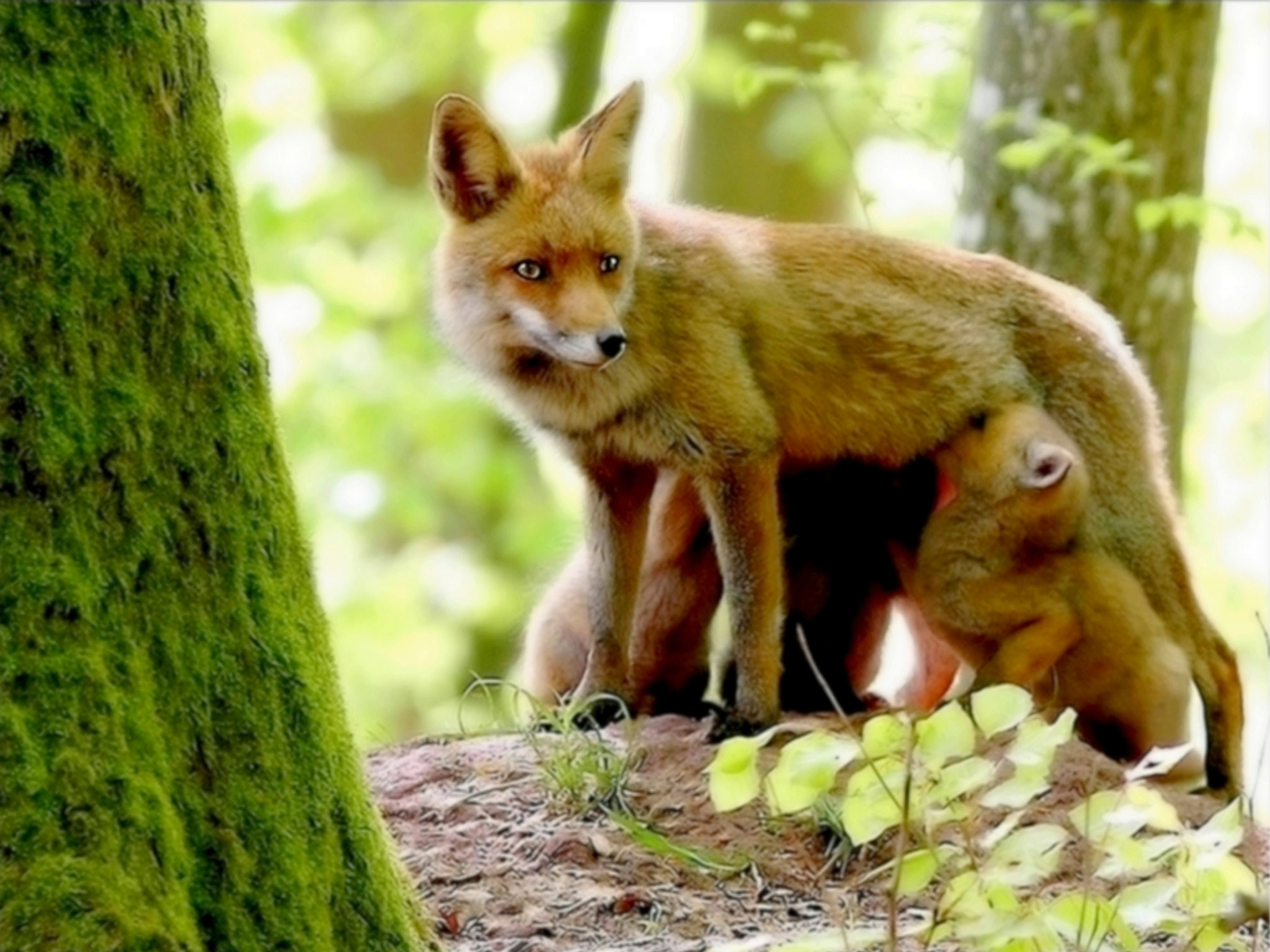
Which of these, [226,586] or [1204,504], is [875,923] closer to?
[226,586]

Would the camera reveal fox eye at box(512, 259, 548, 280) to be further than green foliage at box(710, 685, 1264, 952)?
Yes

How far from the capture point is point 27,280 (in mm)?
3477

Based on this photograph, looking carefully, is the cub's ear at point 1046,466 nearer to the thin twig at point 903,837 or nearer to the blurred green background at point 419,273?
the thin twig at point 903,837

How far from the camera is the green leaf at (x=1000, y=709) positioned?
11.6 ft

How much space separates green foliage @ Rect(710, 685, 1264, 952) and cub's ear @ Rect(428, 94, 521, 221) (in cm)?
348

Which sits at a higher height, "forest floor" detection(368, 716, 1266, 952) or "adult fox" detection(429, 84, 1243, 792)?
"adult fox" detection(429, 84, 1243, 792)

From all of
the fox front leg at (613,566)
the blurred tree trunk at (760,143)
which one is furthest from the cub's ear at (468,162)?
the blurred tree trunk at (760,143)

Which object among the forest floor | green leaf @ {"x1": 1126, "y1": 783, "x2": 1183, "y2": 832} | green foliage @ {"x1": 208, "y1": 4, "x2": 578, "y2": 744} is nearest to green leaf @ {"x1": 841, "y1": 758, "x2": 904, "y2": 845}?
green leaf @ {"x1": 1126, "y1": 783, "x2": 1183, "y2": 832}

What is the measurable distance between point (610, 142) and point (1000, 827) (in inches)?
150

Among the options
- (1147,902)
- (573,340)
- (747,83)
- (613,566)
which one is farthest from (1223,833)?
(747,83)

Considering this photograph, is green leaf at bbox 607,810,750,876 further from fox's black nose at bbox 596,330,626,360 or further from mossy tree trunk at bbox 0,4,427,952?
fox's black nose at bbox 596,330,626,360

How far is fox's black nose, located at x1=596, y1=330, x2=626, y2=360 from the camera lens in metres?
5.98

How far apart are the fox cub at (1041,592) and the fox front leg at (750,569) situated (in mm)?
732

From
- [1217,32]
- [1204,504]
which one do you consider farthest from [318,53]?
[1217,32]
